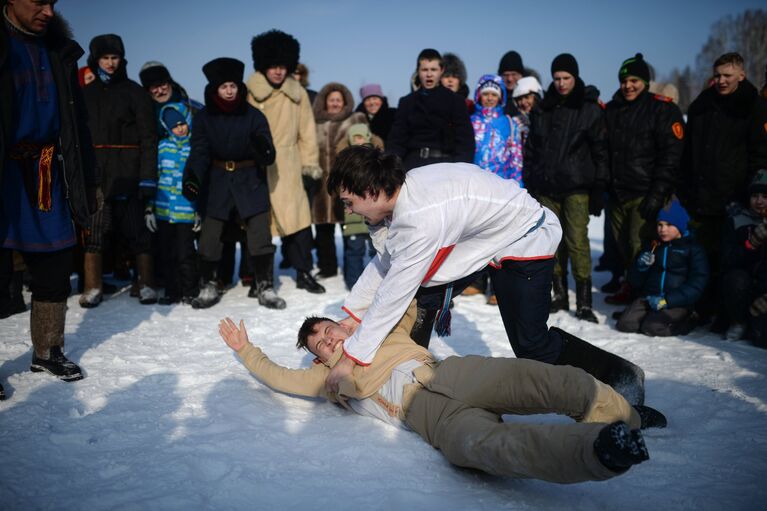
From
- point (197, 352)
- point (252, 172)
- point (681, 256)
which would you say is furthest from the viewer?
point (252, 172)

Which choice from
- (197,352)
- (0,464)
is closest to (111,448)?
(0,464)

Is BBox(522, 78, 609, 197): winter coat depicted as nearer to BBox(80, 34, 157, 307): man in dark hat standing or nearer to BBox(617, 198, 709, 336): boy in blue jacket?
BBox(617, 198, 709, 336): boy in blue jacket

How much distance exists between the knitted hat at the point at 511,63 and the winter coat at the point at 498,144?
4.76 feet

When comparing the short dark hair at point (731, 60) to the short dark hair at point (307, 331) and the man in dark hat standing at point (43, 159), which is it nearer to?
the short dark hair at point (307, 331)

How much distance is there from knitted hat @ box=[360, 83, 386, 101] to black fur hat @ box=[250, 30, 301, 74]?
1221 millimetres

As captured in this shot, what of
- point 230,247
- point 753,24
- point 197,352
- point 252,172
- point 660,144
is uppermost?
point 753,24

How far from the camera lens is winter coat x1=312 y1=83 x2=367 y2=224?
625 cm

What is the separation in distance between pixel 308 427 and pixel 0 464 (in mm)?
1252

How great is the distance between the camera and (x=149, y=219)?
5195mm

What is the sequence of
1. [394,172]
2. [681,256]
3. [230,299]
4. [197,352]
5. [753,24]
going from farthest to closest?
[753,24] < [230,299] < [681,256] < [197,352] < [394,172]

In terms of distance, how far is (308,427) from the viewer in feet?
9.05

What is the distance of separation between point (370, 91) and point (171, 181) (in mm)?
2531

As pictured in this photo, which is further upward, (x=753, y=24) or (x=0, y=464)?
(x=753, y=24)

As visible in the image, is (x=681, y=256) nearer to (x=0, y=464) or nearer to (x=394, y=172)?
(x=394, y=172)
